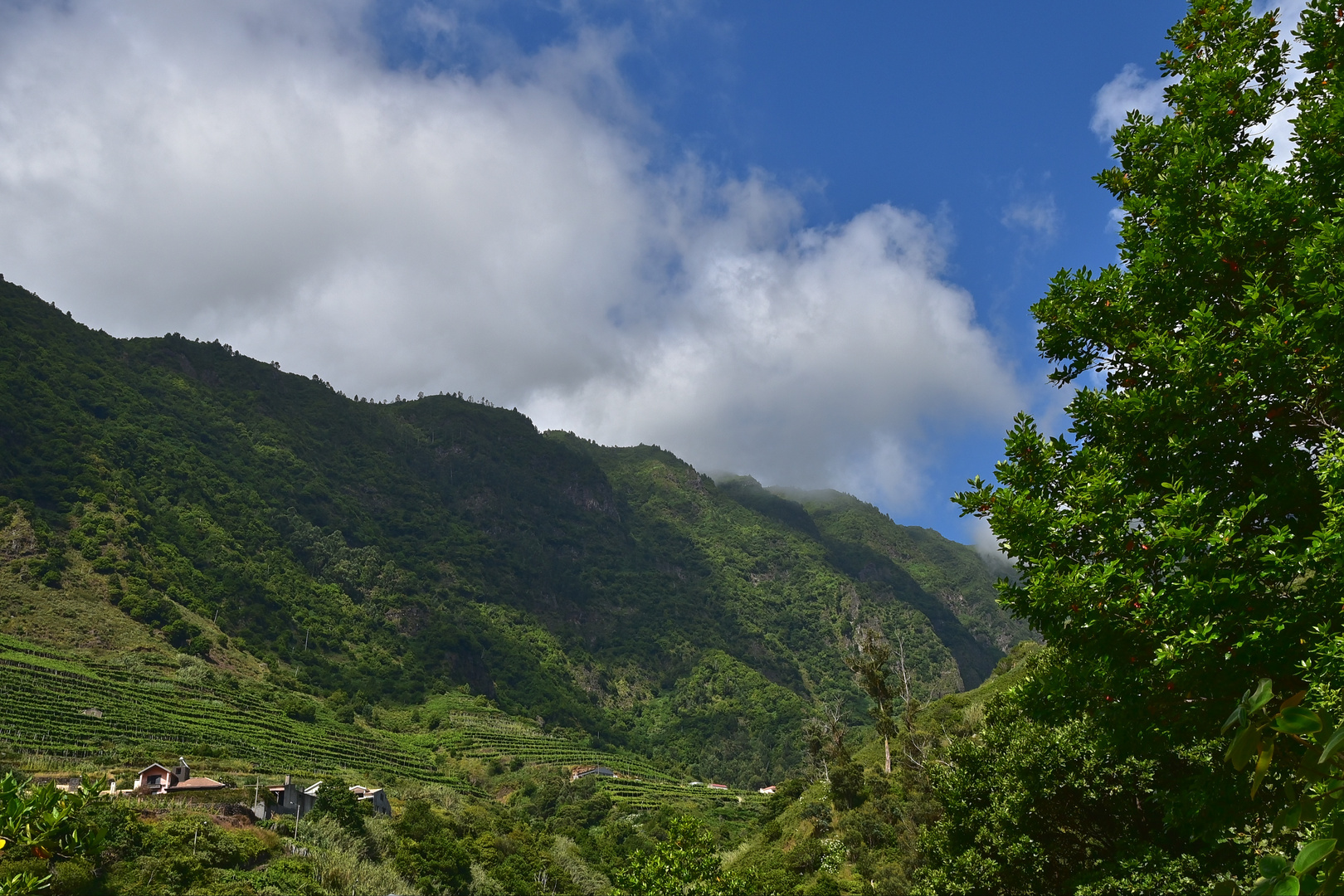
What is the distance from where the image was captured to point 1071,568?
6699 millimetres

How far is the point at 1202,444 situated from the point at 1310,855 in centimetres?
657

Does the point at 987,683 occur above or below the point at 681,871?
above

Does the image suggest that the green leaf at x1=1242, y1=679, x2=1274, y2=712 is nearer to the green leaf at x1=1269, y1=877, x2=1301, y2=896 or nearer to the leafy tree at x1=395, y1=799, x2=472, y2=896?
the green leaf at x1=1269, y1=877, x2=1301, y2=896

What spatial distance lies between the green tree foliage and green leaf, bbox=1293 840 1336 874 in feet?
16.5

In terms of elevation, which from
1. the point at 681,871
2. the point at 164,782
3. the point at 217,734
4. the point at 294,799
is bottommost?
the point at 294,799

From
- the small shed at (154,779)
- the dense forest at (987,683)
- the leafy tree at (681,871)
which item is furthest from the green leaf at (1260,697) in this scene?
the small shed at (154,779)

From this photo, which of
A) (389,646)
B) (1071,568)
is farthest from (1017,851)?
(389,646)

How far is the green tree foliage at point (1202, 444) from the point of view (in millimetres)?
5859

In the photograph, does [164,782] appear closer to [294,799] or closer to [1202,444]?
[294,799]

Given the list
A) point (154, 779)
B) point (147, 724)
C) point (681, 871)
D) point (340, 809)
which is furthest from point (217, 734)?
point (681, 871)

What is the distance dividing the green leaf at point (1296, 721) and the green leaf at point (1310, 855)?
0.22 meters

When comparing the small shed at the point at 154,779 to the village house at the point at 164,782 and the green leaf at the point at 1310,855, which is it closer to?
the village house at the point at 164,782

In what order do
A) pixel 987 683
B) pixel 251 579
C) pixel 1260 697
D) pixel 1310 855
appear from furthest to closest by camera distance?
pixel 251 579 < pixel 987 683 < pixel 1260 697 < pixel 1310 855

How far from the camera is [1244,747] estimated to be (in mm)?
1613
